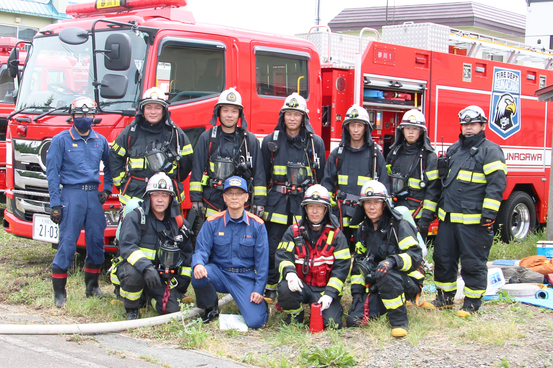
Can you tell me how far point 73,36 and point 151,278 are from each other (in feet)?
7.93

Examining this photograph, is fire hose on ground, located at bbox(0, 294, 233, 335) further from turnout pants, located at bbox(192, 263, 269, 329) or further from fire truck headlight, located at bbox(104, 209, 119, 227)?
fire truck headlight, located at bbox(104, 209, 119, 227)

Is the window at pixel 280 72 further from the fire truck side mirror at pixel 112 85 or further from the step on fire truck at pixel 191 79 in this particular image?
the fire truck side mirror at pixel 112 85

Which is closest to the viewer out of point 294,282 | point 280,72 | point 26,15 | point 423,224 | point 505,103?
point 294,282

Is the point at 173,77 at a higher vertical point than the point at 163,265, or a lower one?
higher

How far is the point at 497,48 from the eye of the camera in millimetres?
9234

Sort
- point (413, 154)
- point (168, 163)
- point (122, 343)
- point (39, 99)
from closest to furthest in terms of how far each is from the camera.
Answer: point (122, 343) → point (168, 163) → point (413, 154) → point (39, 99)

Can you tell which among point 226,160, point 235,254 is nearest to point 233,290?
point 235,254

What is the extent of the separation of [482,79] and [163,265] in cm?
601

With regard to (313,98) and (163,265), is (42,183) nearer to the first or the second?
(163,265)

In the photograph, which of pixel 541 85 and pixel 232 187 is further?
pixel 541 85

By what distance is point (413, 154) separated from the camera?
19.0 feet

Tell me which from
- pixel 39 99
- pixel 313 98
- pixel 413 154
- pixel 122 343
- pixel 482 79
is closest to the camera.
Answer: pixel 122 343

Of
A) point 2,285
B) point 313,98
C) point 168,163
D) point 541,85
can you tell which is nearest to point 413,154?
point 313,98

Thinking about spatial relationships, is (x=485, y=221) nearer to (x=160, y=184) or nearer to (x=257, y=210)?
(x=257, y=210)
